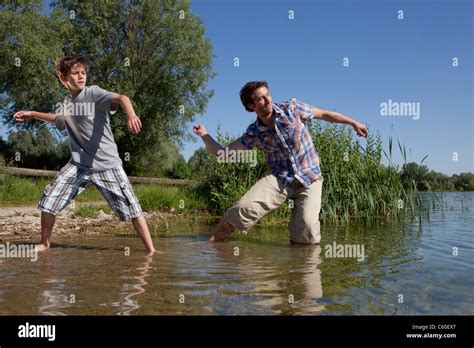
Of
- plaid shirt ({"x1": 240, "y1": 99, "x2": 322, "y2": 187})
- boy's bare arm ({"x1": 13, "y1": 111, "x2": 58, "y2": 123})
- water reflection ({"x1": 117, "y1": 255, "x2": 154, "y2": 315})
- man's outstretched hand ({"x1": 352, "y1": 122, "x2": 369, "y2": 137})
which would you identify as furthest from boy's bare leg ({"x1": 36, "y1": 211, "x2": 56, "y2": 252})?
man's outstretched hand ({"x1": 352, "y1": 122, "x2": 369, "y2": 137})

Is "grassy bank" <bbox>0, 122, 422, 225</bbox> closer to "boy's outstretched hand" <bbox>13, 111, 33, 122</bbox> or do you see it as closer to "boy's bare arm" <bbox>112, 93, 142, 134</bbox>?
"boy's outstretched hand" <bbox>13, 111, 33, 122</bbox>

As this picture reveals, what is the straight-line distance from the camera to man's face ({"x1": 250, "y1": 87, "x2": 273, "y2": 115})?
5.13m

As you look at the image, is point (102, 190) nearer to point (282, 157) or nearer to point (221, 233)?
point (221, 233)

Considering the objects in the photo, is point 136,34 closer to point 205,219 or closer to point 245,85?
point 205,219

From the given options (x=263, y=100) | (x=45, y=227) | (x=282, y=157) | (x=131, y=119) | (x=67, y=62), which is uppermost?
(x=67, y=62)

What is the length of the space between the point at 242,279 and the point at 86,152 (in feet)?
7.59

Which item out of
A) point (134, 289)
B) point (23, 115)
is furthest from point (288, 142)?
point (23, 115)

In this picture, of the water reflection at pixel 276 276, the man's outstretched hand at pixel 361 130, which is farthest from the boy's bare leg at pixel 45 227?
the man's outstretched hand at pixel 361 130

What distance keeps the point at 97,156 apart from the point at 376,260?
2.94m

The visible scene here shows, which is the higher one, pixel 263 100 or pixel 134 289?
pixel 263 100

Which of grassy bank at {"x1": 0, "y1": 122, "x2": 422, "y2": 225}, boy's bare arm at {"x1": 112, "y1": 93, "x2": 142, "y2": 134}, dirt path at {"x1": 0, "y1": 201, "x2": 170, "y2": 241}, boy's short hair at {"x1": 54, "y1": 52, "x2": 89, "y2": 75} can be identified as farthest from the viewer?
grassy bank at {"x1": 0, "y1": 122, "x2": 422, "y2": 225}

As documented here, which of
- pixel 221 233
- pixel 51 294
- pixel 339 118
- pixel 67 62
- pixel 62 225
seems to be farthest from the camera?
pixel 62 225

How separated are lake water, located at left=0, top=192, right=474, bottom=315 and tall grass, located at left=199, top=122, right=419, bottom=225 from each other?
2.62 m

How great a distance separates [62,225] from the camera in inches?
271
